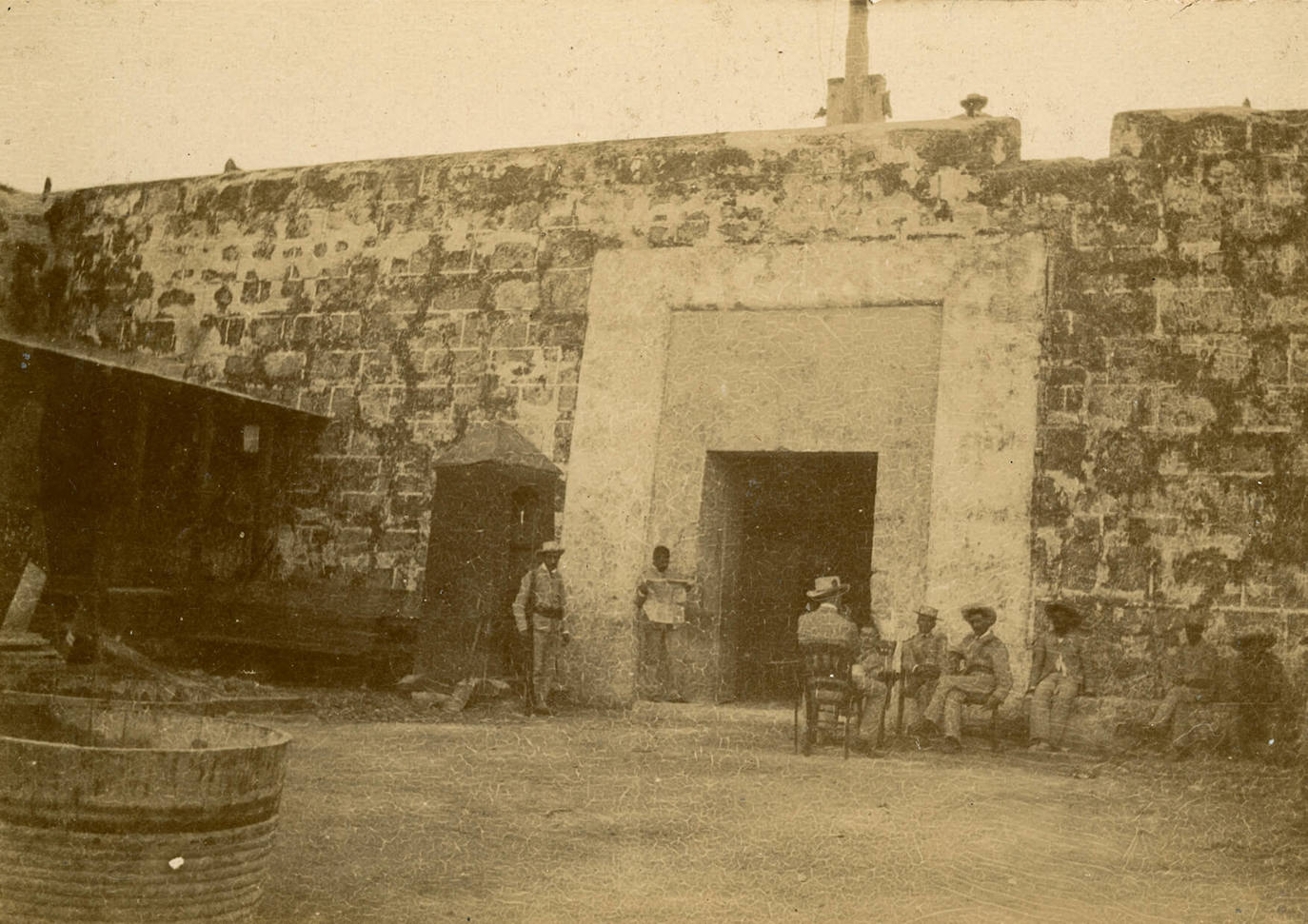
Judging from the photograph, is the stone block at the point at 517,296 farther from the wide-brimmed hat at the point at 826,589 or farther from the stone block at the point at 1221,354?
the stone block at the point at 1221,354

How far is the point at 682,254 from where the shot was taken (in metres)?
10.2

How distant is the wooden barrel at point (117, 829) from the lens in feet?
9.18

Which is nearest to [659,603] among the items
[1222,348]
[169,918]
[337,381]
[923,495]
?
[923,495]

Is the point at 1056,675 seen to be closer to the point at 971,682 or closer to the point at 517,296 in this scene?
the point at 971,682

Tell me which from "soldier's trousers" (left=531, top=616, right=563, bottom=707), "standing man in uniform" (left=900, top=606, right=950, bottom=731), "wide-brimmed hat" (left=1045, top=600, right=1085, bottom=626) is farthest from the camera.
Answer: "soldier's trousers" (left=531, top=616, right=563, bottom=707)

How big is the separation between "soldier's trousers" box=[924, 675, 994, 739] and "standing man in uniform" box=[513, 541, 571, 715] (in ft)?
9.00

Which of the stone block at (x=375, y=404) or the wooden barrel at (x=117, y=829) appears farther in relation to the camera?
the stone block at (x=375, y=404)

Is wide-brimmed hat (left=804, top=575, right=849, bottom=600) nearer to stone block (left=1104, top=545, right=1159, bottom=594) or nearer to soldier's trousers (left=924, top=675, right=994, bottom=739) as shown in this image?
soldier's trousers (left=924, top=675, right=994, bottom=739)

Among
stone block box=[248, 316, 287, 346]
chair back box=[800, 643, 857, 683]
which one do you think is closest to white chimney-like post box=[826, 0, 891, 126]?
stone block box=[248, 316, 287, 346]

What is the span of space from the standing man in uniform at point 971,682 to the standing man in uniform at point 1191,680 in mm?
992

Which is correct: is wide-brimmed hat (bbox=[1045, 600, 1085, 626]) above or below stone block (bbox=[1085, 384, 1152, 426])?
below

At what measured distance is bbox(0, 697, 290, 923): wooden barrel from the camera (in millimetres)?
2797

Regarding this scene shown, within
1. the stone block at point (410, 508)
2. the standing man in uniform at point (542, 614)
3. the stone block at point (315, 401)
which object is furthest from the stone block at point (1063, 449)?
the stone block at point (315, 401)

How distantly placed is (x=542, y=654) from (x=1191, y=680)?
14.4ft
